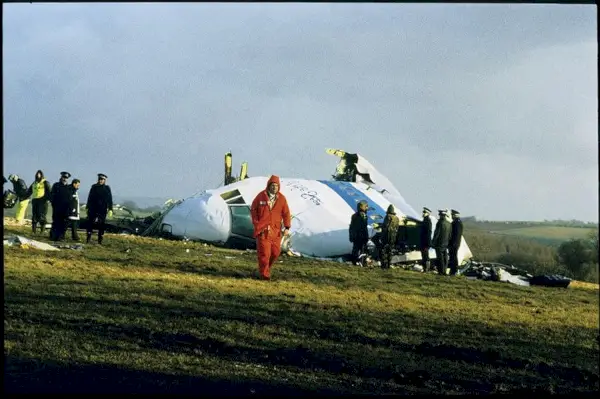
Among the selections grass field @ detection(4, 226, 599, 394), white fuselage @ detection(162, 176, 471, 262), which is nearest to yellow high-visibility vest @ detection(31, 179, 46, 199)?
white fuselage @ detection(162, 176, 471, 262)

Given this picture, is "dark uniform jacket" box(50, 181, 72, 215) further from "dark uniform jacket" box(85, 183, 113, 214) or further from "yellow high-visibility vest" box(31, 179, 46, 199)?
"yellow high-visibility vest" box(31, 179, 46, 199)

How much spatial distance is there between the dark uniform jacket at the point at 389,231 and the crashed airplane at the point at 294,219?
4.54ft

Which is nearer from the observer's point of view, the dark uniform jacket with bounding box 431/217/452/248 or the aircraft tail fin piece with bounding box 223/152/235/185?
the dark uniform jacket with bounding box 431/217/452/248

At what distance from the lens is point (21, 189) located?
22.2m

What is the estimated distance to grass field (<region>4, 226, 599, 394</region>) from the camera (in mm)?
7480

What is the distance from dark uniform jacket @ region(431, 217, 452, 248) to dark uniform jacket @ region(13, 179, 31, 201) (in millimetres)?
10890

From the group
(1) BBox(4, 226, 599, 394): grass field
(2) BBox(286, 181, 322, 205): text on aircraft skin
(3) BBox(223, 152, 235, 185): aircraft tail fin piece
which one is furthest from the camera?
(3) BBox(223, 152, 235, 185): aircraft tail fin piece

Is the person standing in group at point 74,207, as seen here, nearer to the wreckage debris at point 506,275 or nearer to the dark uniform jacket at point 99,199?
the dark uniform jacket at point 99,199

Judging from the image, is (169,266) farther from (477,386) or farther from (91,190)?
(477,386)

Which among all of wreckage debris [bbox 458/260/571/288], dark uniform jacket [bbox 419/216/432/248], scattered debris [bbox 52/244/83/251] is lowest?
wreckage debris [bbox 458/260/571/288]

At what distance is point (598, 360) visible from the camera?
32.4 ft

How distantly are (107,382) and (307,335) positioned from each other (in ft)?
10.8

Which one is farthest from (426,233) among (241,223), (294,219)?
(241,223)

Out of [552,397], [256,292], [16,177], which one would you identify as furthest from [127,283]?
[16,177]
